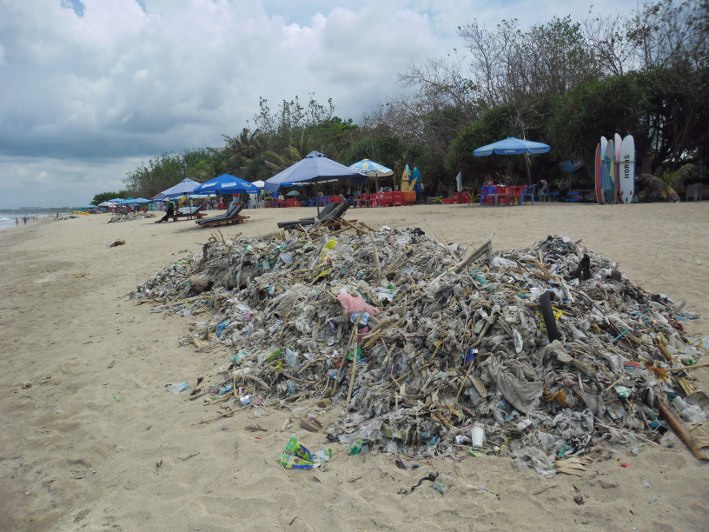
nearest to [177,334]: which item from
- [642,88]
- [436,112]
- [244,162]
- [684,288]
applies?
[684,288]

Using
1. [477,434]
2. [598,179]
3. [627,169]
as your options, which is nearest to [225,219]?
[598,179]

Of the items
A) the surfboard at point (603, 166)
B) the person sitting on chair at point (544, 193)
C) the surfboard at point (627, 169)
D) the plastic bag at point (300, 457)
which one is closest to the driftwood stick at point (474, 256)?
the plastic bag at point (300, 457)

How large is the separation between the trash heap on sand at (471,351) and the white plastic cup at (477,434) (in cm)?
4

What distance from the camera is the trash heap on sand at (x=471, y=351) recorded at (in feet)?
9.93

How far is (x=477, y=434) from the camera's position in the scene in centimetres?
299

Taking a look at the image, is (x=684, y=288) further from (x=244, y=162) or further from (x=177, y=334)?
(x=244, y=162)

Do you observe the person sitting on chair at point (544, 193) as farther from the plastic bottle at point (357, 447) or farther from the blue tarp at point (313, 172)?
the plastic bottle at point (357, 447)

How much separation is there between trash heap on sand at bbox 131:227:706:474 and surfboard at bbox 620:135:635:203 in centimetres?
952

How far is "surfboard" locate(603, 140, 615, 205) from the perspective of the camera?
13133 mm

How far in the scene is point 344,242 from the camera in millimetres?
6652

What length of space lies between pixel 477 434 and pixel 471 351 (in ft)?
2.15

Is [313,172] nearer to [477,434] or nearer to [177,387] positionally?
[177,387]

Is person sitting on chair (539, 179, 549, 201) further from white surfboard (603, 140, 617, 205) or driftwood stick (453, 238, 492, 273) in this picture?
driftwood stick (453, 238, 492, 273)

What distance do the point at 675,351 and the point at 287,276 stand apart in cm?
432
